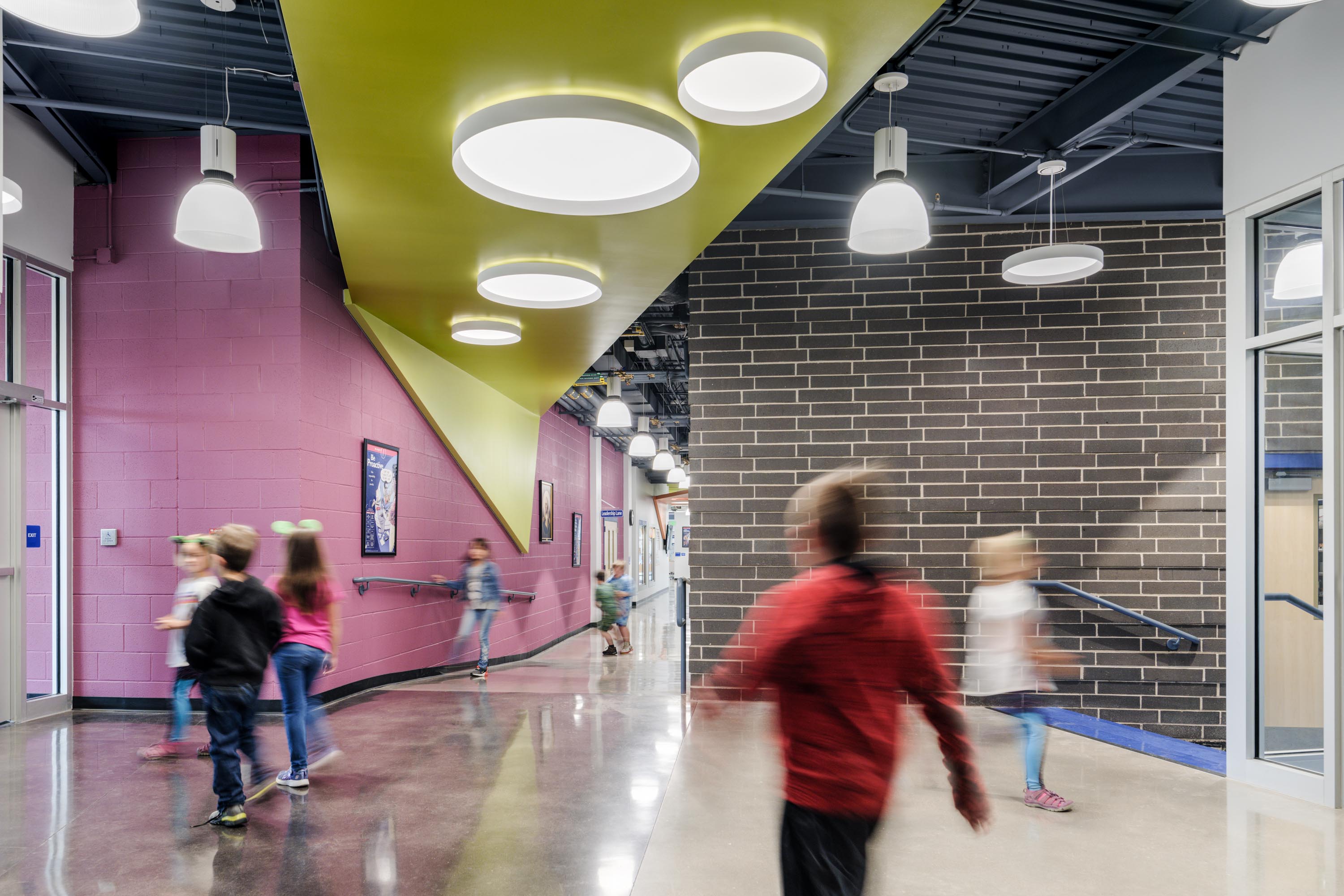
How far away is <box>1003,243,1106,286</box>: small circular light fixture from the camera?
5.96 metres

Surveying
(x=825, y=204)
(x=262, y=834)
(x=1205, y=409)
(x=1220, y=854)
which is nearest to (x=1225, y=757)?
(x=1220, y=854)

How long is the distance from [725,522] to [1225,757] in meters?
4.06

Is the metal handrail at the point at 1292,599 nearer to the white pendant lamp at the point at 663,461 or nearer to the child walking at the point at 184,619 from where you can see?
the child walking at the point at 184,619

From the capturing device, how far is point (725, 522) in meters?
7.65

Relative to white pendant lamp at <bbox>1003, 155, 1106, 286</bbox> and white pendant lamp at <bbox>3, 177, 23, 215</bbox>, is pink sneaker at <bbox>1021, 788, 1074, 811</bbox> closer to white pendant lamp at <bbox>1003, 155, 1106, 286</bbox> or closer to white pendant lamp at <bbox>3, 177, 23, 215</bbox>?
white pendant lamp at <bbox>1003, 155, 1106, 286</bbox>

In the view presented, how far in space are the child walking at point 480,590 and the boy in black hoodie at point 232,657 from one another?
5.03 meters

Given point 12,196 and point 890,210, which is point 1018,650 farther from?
point 12,196

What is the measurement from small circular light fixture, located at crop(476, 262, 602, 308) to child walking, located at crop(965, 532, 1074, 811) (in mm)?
3427

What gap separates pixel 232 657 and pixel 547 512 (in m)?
10.5

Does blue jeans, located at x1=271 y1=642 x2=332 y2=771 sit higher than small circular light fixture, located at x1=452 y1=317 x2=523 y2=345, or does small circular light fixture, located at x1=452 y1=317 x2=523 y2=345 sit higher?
small circular light fixture, located at x1=452 y1=317 x2=523 y2=345

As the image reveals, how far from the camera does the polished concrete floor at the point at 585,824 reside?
357cm

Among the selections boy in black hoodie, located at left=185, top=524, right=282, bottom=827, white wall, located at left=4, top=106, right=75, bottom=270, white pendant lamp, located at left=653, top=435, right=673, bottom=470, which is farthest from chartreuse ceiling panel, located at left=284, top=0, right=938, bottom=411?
white pendant lamp, located at left=653, top=435, right=673, bottom=470

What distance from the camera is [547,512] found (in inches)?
574

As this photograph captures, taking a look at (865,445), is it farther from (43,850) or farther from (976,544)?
(43,850)
